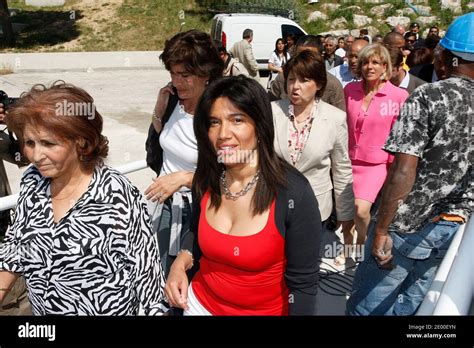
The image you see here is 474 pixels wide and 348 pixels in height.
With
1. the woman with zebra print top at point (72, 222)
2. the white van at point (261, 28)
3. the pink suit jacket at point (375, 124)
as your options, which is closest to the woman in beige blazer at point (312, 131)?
the pink suit jacket at point (375, 124)

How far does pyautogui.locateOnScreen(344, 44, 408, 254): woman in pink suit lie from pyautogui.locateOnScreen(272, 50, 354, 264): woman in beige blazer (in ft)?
1.95

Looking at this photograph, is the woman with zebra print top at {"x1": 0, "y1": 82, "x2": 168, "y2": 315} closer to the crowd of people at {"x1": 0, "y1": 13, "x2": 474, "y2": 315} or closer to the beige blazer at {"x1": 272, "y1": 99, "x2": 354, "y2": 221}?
the crowd of people at {"x1": 0, "y1": 13, "x2": 474, "y2": 315}

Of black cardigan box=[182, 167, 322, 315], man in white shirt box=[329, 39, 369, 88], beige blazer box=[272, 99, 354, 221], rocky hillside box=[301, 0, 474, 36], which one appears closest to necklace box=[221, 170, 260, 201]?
black cardigan box=[182, 167, 322, 315]

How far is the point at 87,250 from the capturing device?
6.18 ft

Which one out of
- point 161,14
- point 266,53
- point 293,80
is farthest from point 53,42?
point 293,80

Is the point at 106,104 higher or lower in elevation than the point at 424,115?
lower

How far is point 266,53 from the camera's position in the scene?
16.8 meters

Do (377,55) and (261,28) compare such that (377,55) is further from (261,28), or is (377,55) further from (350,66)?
(261,28)

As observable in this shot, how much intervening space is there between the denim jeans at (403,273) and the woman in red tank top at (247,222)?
2.51 ft

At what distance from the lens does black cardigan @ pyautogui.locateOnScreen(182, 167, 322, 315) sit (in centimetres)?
196

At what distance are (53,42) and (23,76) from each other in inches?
264

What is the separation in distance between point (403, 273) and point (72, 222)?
65.8 inches

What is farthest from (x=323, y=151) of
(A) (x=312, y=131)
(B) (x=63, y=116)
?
(B) (x=63, y=116)
